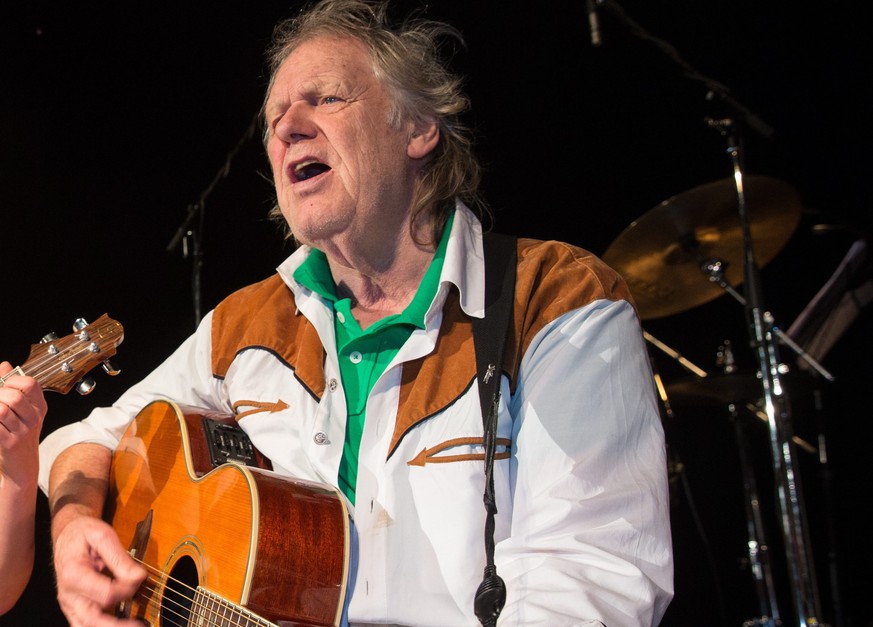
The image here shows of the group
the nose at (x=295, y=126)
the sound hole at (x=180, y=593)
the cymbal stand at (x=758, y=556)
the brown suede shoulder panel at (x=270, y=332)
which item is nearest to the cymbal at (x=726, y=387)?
the cymbal stand at (x=758, y=556)

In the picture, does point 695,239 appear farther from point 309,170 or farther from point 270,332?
point 270,332

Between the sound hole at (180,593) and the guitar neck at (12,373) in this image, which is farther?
the guitar neck at (12,373)

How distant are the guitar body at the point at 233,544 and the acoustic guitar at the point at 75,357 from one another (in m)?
0.26

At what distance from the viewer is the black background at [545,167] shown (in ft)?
11.0

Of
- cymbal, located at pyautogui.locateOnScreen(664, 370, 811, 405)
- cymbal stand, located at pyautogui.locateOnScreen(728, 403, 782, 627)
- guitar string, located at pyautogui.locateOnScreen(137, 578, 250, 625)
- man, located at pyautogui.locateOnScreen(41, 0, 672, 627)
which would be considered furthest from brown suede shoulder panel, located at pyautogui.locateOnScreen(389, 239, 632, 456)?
cymbal stand, located at pyautogui.locateOnScreen(728, 403, 782, 627)

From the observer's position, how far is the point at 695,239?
12.6 feet

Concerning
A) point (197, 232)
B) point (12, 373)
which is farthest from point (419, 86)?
point (12, 373)

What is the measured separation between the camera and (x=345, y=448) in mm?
2061

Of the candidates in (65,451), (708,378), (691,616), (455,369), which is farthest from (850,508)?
(65,451)

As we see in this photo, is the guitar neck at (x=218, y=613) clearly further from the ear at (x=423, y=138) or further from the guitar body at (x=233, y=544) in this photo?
the ear at (x=423, y=138)

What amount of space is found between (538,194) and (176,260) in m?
2.12

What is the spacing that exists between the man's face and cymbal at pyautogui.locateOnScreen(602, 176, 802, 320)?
63.6 inches

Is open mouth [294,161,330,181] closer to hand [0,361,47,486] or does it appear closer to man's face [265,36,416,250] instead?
man's face [265,36,416,250]

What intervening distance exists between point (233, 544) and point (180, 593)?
20cm
